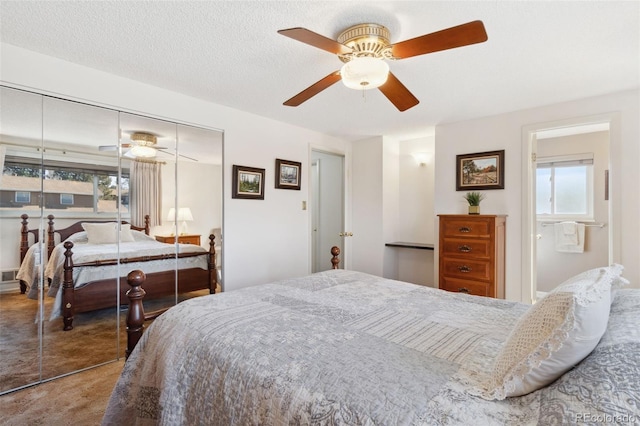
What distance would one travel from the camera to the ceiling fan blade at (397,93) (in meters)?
1.97

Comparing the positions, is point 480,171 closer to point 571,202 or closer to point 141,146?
point 571,202

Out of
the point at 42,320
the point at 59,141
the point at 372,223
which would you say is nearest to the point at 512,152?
the point at 372,223

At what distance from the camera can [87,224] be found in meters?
2.43

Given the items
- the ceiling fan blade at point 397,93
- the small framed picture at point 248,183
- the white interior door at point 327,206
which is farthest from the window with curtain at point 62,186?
the white interior door at point 327,206

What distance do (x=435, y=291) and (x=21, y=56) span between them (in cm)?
317

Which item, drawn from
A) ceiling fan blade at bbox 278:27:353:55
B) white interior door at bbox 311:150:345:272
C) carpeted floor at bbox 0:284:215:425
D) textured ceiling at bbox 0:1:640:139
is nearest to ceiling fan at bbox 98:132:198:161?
textured ceiling at bbox 0:1:640:139

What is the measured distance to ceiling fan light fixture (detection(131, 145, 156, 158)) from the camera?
2632 millimetres

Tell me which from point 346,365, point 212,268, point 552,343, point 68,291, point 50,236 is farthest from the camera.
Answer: point 212,268

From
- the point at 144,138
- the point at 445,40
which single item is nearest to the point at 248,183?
the point at 144,138

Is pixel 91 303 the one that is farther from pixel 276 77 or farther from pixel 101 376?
pixel 276 77

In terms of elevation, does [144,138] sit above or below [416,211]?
above

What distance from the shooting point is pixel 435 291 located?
1987 millimetres

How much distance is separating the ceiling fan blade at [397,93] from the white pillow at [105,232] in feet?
7.65

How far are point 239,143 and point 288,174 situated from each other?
75cm
